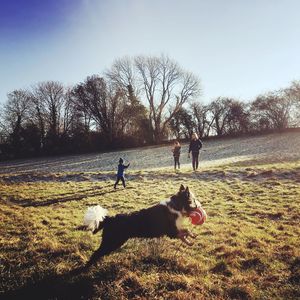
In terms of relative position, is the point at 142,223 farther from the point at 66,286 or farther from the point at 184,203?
the point at 66,286

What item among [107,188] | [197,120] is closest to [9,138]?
[197,120]

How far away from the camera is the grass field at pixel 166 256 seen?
501cm

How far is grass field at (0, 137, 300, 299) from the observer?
5012 mm

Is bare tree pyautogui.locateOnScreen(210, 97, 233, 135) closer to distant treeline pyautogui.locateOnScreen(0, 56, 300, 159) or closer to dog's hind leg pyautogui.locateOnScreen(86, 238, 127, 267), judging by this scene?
distant treeline pyautogui.locateOnScreen(0, 56, 300, 159)

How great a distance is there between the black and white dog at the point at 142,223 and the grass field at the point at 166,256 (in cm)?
51

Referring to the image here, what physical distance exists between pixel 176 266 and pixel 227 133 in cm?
4872

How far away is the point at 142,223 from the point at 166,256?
92cm

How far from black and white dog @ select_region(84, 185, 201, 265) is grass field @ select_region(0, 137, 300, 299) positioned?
505 millimetres

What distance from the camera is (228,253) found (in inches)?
249

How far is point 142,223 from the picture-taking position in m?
5.95

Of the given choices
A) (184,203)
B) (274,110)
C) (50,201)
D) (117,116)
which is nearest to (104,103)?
(117,116)

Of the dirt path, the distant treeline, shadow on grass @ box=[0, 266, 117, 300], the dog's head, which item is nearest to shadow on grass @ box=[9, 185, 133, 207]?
shadow on grass @ box=[0, 266, 117, 300]

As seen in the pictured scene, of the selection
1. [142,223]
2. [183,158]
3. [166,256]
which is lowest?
[166,256]

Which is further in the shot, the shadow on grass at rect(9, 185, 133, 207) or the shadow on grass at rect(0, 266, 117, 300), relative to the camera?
the shadow on grass at rect(9, 185, 133, 207)
